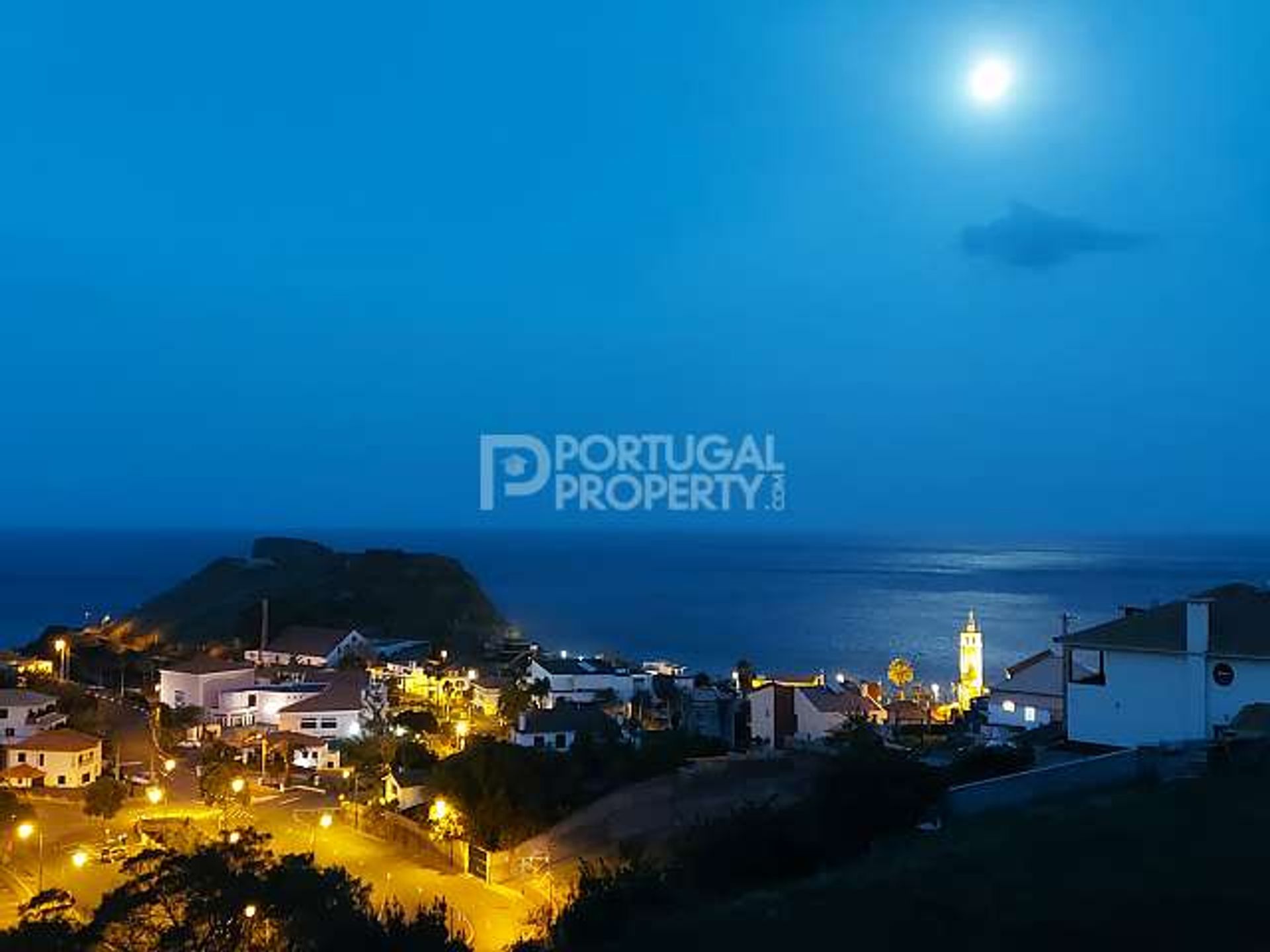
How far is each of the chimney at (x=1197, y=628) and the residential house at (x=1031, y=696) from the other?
7177 mm

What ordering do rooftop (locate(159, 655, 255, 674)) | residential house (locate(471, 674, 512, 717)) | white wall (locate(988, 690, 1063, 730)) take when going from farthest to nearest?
rooftop (locate(159, 655, 255, 674))
residential house (locate(471, 674, 512, 717))
white wall (locate(988, 690, 1063, 730))

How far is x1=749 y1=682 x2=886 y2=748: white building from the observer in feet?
101

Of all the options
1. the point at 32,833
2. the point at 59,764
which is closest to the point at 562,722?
the point at 59,764

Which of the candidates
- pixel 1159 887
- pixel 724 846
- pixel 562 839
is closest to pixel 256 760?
pixel 562 839

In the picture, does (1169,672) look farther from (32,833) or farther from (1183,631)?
(32,833)

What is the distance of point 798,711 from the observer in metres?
31.5

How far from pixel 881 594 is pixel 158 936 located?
112m

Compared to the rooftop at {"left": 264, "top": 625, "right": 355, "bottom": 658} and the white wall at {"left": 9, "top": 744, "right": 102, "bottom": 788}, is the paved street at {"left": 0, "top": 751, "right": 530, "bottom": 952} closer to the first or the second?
the white wall at {"left": 9, "top": 744, "right": 102, "bottom": 788}

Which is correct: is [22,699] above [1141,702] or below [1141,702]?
below

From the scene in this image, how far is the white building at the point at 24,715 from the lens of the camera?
3136 centimetres

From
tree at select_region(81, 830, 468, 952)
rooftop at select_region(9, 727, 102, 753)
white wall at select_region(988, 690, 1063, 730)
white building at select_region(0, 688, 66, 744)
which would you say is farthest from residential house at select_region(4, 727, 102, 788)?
white wall at select_region(988, 690, 1063, 730)

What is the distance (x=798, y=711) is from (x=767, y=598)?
8351cm

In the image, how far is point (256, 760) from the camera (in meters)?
29.3

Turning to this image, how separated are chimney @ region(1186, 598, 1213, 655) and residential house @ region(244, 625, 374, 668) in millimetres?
33120
